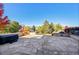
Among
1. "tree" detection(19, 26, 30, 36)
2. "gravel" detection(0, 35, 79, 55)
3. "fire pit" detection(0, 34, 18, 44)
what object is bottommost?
"gravel" detection(0, 35, 79, 55)

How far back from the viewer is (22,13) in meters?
14.0

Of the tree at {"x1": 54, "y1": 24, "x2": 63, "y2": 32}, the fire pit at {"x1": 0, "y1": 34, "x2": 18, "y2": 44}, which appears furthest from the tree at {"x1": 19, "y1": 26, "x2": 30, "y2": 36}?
the tree at {"x1": 54, "y1": 24, "x2": 63, "y2": 32}

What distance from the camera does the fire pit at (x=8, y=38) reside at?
46.0ft

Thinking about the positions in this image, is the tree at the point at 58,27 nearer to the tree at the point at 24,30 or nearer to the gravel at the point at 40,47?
the gravel at the point at 40,47

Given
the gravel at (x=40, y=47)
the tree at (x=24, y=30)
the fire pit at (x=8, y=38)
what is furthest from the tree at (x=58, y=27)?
the fire pit at (x=8, y=38)

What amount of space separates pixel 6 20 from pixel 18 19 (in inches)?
5.0

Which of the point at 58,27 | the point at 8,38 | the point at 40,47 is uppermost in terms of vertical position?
the point at 58,27

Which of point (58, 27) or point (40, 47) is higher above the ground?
point (58, 27)

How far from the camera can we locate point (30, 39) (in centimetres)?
1400

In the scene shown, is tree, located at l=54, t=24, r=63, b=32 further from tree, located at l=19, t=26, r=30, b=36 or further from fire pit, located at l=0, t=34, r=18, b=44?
fire pit, located at l=0, t=34, r=18, b=44

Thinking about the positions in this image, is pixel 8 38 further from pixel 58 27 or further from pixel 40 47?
pixel 58 27

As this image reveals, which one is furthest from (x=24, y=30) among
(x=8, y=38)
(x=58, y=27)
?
(x=58, y=27)

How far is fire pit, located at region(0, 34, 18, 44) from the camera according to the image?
1402 cm

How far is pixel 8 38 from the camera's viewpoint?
14.0 metres
